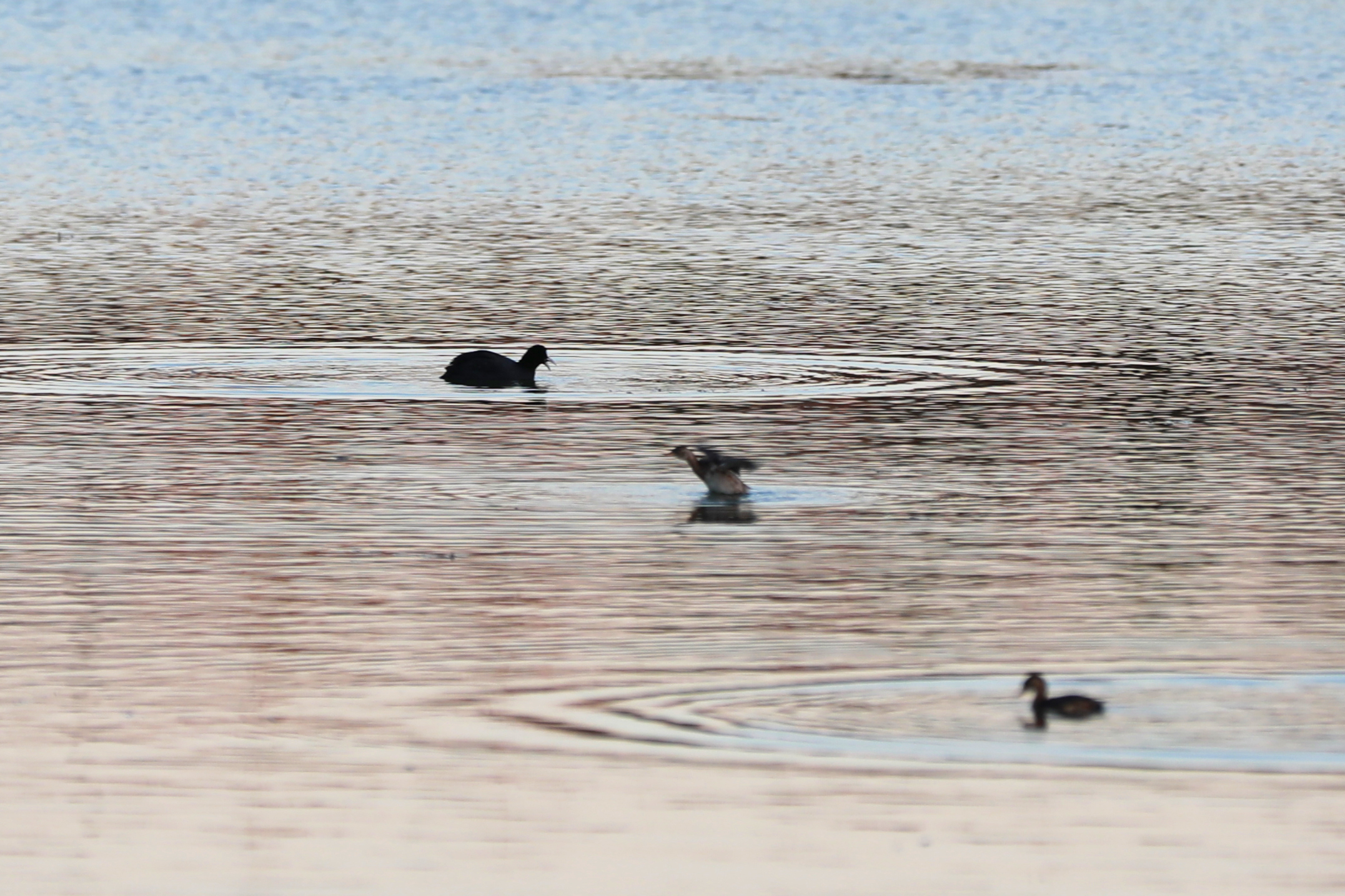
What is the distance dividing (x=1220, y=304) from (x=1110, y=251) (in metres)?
4.12

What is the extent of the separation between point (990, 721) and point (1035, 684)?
0.18m

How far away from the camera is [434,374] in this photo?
19609 mm

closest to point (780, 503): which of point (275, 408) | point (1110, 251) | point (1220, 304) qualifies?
point (275, 408)

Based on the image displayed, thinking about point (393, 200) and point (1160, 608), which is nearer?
point (1160, 608)

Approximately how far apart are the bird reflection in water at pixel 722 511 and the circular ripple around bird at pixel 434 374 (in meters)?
3.82

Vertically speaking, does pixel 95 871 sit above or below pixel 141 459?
above

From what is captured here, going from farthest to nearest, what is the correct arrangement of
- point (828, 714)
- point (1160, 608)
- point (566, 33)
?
point (566, 33) < point (1160, 608) < point (828, 714)

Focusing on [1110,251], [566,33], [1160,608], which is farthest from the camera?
[566,33]

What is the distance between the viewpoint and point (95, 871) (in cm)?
838

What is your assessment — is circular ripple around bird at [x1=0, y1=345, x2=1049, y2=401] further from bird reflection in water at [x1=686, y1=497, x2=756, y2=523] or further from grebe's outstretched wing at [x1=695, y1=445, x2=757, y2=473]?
bird reflection in water at [x1=686, y1=497, x2=756, y2=523]

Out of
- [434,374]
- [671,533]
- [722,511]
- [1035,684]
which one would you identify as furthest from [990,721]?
[434,374]

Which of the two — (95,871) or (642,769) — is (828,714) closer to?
(642,769)

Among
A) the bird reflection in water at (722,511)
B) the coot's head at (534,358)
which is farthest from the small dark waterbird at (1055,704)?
the coot's head at (534,358)

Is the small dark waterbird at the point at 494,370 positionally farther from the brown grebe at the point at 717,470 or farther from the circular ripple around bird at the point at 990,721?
the circular ripple around bird at the point at 990,721
